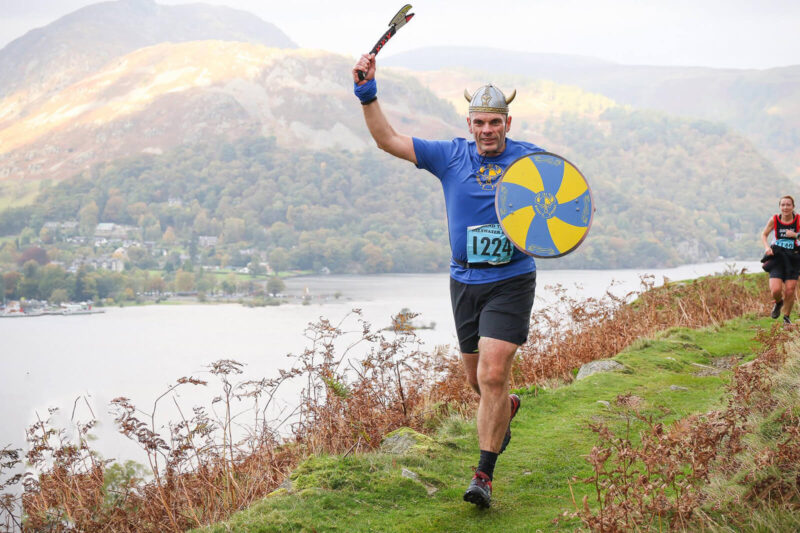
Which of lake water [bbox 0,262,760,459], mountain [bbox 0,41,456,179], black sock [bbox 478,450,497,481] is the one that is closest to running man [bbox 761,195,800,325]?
lake water [bbox 0,262,760,459]

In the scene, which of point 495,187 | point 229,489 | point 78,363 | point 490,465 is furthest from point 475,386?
point 78,363

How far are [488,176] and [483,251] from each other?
18.5 inches

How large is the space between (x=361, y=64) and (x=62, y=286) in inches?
2242

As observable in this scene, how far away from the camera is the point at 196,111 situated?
6407 inches

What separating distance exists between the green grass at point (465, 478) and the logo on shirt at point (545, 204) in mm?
1465

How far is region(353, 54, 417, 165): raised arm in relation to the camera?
4.38m

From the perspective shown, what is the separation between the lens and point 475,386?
188 inches

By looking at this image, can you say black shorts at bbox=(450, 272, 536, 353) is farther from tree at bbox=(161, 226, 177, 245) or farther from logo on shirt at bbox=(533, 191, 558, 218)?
tree at bbox=(161, 226, 177, 245)

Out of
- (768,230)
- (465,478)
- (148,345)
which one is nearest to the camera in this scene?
(465,478)

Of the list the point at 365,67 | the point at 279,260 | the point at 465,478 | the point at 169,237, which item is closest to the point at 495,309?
the point at 465,478

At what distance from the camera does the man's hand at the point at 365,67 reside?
14.2 feet

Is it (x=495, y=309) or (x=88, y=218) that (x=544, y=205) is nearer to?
(x=495, y=309)

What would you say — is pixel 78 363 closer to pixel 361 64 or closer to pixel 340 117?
pixel 361 64

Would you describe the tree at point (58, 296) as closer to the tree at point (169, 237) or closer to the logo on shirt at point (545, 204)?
the tree at point (169, 237)
